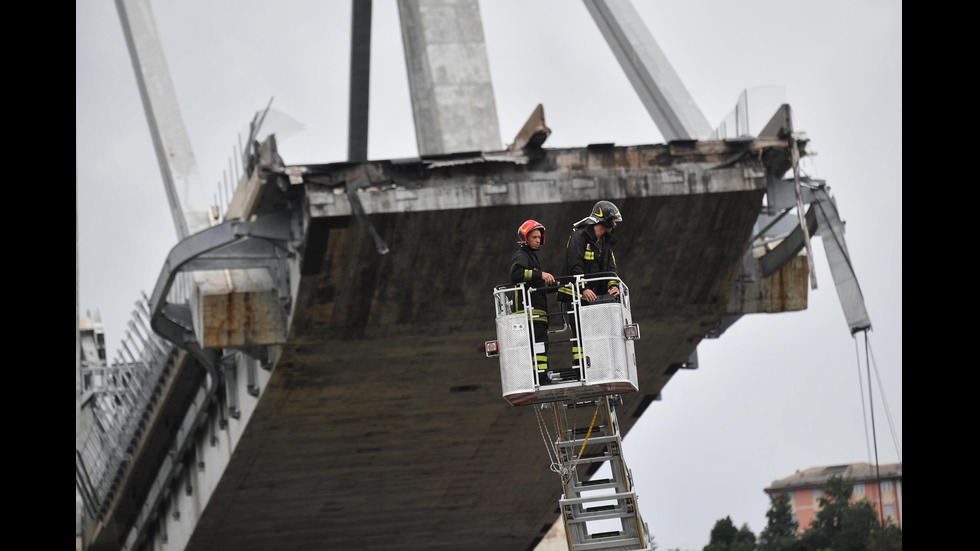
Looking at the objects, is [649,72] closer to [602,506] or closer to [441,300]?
[441,300]

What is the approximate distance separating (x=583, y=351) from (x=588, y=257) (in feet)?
4.05

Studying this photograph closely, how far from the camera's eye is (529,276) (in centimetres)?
1633

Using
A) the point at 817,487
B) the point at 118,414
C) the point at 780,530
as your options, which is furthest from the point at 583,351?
the point at 817,487

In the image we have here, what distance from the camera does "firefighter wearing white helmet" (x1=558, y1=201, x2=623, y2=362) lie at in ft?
55.0

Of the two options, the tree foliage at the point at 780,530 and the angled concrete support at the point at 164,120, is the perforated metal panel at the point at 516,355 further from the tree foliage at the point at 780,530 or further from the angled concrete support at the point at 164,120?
the tree foliage at the point at 780,530

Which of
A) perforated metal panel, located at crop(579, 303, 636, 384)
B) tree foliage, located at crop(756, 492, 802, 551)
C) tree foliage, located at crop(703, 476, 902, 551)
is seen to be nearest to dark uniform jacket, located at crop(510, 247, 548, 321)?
perforated metal panel, located at crop(579, 303, 636, 384)

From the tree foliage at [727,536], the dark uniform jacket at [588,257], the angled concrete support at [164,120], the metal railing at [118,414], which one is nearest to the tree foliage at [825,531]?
the tree foliage at [727,536]

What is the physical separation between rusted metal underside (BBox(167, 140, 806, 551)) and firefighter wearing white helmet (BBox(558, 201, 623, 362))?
6.57 metres

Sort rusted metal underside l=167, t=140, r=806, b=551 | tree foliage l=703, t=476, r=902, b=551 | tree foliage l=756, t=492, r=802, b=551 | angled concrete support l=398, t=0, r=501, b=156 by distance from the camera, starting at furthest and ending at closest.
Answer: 1. tree foliage l=756, t=492, r=802, b=551
2. tree foliage l=703, t=476, r=902, b=551
3. angled concrete support l=398, t=0, r=501, b=156
4. rusted metal underside l=167, t=140, r=806, b=551

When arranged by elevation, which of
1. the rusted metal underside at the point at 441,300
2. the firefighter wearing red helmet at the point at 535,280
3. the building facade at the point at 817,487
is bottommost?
the firefighter wearing red helmet at the point at 535,280

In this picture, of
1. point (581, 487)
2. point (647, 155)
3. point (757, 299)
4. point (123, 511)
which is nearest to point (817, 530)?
point (123, 511)

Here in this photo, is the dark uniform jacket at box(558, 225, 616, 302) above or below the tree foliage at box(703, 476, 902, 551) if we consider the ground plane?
below

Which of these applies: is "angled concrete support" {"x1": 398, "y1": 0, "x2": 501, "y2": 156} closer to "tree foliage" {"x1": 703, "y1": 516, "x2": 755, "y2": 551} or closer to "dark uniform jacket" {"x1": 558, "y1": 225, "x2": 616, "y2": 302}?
"dark uniform jacket" {"x1": 558, "y1": 225, "x2": 616, "y2": 302}

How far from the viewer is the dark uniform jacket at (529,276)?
16.4 metres
